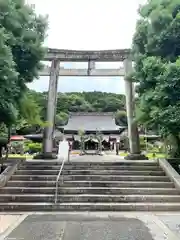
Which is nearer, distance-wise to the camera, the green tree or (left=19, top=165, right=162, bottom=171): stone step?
the green tree

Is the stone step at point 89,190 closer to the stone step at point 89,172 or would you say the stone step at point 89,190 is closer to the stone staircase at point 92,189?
the stone staircase at point 92,189

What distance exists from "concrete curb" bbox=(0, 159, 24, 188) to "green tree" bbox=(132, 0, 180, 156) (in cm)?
475

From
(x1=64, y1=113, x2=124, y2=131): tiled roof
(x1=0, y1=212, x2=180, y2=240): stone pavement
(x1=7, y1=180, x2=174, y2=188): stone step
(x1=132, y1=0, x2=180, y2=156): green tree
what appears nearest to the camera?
(x1=0, y1=212, x2=180, y2=240): stone pavement

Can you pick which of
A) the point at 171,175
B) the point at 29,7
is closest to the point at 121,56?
the point at 29,7

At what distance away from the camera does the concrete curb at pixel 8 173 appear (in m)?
8.91

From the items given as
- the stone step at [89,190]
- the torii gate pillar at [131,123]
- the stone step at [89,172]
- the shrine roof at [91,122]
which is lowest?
the stone step at [89,190]

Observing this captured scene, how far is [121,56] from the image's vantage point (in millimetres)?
15688

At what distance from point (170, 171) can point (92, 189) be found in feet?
8.77

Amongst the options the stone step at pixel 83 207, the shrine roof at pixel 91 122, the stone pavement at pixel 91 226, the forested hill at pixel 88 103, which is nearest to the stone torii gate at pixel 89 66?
the stone step at pixel 83 207

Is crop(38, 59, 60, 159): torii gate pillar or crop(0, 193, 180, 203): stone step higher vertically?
crop(38, 59, 60, 159): torii gate pillar

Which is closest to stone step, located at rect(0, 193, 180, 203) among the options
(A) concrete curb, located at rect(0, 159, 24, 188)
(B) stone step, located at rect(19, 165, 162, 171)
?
(A) concrete curb, located at rect(0, 159, 24, 188)

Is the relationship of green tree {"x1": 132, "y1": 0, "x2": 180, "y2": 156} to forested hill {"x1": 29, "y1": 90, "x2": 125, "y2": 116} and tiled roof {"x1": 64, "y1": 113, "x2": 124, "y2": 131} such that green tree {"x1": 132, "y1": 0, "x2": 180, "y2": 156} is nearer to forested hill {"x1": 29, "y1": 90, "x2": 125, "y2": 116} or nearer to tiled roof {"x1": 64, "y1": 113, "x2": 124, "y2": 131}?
tiled roof {"x1": 64, "y1": 113, "x2": 124, "y2": 131}

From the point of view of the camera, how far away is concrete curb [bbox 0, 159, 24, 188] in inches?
351

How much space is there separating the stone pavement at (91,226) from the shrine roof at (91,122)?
27.8 m
